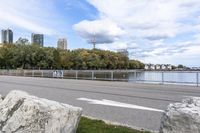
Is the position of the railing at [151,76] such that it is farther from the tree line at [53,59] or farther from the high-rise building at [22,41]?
the high-rise building at [22,41]

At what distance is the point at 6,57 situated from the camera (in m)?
103

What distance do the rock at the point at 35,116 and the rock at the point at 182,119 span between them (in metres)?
1.51

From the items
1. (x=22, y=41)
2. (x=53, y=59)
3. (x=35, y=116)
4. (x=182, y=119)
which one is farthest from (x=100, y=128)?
(x=22, y=41)

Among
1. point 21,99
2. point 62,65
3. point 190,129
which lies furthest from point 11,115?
point 62,65

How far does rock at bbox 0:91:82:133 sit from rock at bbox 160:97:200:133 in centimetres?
151

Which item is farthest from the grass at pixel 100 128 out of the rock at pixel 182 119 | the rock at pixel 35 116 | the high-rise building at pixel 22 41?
the high-rise building at pixel 22 41

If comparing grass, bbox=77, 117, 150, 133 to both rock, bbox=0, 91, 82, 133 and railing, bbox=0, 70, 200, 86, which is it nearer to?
rock, bbox=0, 91, 82, 133

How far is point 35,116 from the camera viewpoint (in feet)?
17.7

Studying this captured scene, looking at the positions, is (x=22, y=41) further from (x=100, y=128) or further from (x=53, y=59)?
(x=100, y=128)

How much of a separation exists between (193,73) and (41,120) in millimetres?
22728

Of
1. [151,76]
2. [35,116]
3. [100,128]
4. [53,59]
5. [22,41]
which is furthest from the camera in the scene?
[22,41]

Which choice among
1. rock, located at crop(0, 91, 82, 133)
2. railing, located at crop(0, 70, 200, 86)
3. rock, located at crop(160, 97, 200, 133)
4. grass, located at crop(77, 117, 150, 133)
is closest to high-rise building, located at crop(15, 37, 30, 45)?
railing, located at crop(0, 70, 200, 86)

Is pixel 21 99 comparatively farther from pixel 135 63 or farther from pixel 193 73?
pixel 135 63

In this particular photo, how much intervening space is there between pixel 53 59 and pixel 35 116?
336ft
